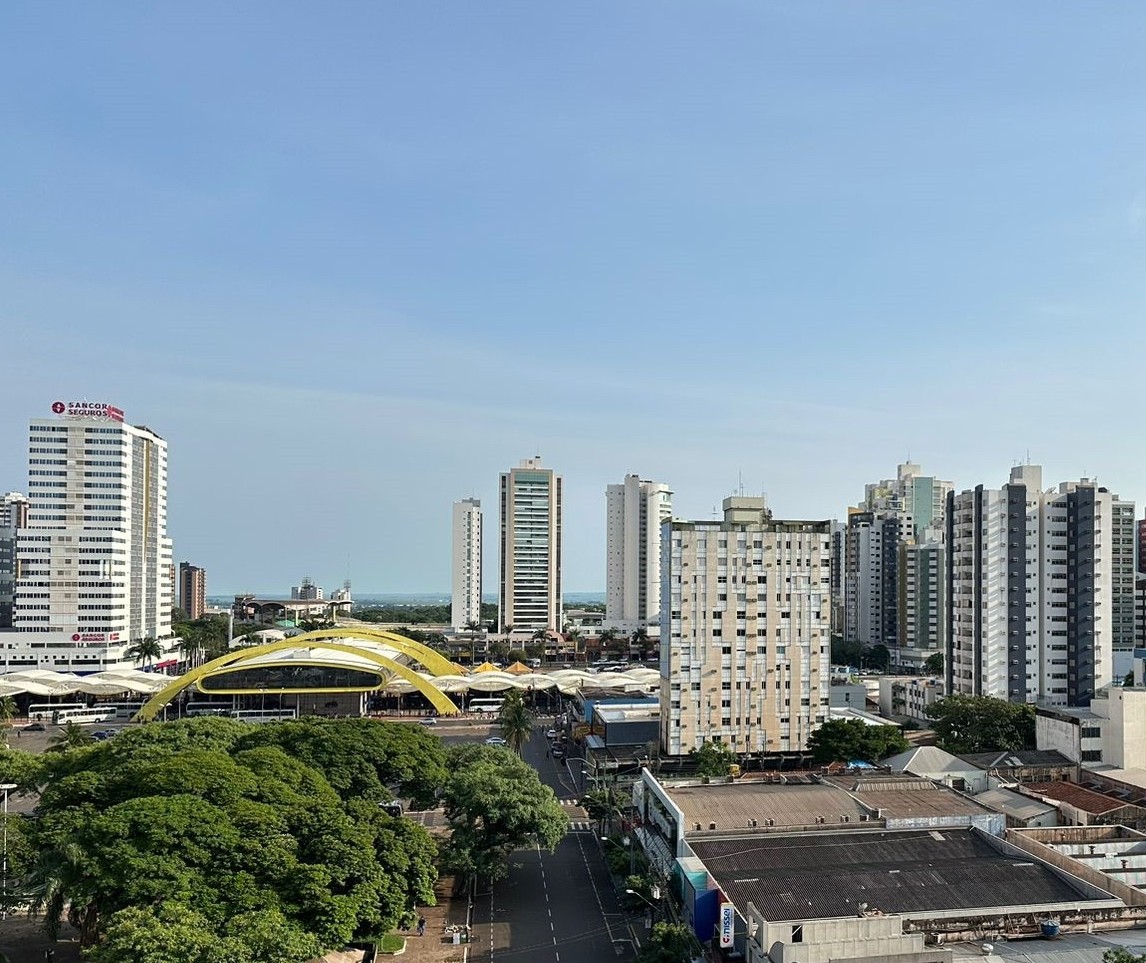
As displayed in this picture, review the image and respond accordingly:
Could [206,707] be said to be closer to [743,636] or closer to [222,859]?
[743,636]

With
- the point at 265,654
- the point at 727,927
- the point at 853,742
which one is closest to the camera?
the point at 727,927

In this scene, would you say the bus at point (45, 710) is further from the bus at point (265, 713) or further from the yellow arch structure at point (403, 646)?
the yellow arch structure at point (403, 646)

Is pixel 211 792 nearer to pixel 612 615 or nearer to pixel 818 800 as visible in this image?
pixel 818 800

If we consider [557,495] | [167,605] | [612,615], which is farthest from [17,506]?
[612,615]

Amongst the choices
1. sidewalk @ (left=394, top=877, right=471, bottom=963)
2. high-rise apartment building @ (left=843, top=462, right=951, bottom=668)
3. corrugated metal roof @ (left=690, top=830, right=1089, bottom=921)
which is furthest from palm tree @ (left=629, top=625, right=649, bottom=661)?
corrugated metal roof @ (left=690, top=830, right=1089, bottom=921)

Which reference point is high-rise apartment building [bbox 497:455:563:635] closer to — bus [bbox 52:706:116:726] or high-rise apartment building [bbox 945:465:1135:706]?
bus [bbox 52:706:116:726]

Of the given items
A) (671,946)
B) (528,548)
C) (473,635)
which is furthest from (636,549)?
(671,946)
